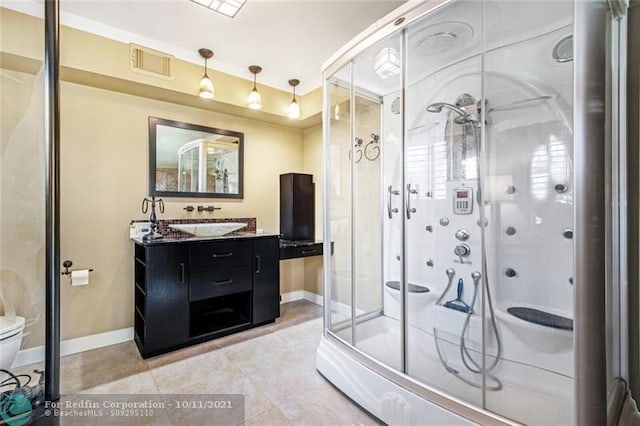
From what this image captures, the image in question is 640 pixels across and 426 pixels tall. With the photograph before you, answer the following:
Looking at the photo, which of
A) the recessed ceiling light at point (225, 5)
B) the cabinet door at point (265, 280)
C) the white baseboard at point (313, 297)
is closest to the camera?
the recessed ceiling light at point (225, 5)

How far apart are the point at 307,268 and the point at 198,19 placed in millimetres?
2911

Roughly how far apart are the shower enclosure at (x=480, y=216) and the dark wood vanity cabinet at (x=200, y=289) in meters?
0.84

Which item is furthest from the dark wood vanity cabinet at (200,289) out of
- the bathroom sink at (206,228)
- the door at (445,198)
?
the door at (445,198)

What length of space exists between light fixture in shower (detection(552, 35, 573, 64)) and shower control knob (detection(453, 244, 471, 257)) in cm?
139

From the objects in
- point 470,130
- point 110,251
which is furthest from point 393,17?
point 110,251

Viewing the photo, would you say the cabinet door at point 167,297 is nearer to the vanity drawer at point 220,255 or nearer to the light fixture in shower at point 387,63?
the vanity drawer at point 220,255

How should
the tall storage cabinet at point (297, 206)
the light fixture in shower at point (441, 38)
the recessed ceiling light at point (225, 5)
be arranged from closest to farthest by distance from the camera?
1. the light fixture in shower at point (441, 38)
2. the recessed ceiling light at point (225, 5)
3. the tall storage cabinet at point (297, 206)

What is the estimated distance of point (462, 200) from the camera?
2.36 m

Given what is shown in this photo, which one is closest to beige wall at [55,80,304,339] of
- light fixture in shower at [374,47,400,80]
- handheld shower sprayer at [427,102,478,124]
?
light fixture in shower at [374,47,400,80]

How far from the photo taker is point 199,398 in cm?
186

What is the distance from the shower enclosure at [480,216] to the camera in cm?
101

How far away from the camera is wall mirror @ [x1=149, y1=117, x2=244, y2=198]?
2816 millimetres

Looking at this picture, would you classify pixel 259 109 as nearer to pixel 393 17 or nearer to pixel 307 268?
pixel 393 17

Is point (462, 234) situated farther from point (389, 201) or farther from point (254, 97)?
point (254, 97)
